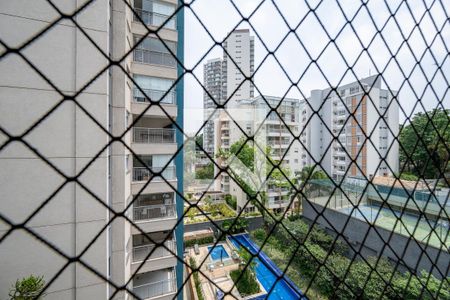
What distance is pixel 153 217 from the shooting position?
2.80 metres

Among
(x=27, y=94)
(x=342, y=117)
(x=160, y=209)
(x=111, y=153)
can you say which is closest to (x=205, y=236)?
(x=160, y=209)

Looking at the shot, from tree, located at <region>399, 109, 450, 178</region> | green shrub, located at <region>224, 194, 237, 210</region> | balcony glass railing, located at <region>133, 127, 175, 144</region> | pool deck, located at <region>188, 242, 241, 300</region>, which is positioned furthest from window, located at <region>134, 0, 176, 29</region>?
green shrub, located at <region>224, 194, 237, 210</region>

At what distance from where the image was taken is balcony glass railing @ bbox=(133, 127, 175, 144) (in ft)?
9.18

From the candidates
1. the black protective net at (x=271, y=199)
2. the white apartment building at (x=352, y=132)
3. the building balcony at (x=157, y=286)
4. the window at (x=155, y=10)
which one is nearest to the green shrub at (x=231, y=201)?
the black protective net at (x=271, y=199)

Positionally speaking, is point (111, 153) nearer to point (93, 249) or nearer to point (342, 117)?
point (93, 249)

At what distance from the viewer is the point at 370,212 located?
12.5ft

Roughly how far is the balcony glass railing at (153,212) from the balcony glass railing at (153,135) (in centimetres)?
84

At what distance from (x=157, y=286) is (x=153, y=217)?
0.85m

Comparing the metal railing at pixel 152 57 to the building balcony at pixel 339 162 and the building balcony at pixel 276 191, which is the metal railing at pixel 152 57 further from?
the building balcony at pixel 339 162

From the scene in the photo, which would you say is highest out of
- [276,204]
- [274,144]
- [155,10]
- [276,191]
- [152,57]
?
[155,10]

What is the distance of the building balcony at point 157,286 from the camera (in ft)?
8.36

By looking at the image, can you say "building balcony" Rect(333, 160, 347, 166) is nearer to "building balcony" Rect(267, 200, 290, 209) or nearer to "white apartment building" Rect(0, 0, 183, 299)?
"building balcony" Rect(267, 200, 290, 209)

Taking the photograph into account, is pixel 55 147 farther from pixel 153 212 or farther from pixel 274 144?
pixel 274 144

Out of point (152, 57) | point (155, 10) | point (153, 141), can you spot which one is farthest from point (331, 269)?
point (155, 10)
